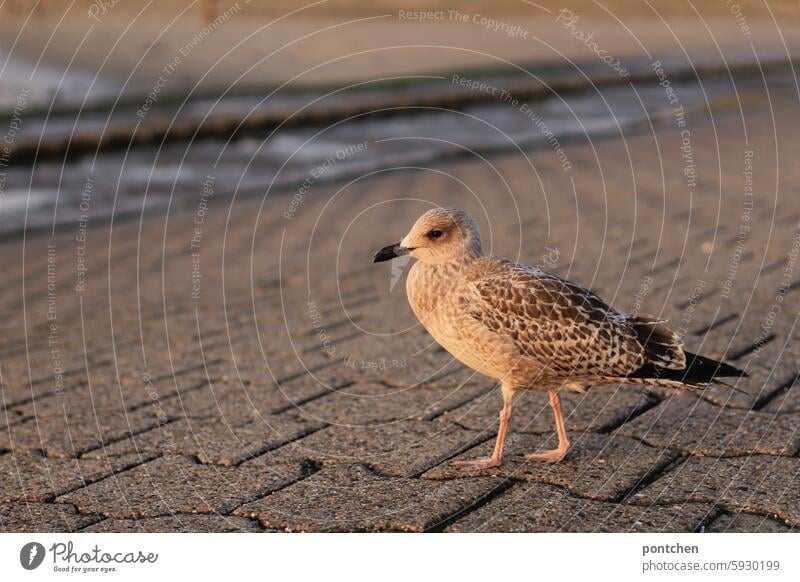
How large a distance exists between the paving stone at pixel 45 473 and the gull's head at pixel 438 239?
1.78 metres

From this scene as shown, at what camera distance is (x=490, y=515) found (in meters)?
4.08

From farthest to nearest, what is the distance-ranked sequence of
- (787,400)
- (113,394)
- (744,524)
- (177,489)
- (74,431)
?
1. (113,394)
2. (74,431)
3. (787,400)
4. (177,489)
5. (744,524)

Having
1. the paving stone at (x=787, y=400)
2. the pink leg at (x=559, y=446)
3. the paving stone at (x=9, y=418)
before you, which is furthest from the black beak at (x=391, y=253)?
the paving stone at (x=9, y=418)

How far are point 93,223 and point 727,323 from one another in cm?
863

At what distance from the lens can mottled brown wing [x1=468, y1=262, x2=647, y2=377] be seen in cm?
440

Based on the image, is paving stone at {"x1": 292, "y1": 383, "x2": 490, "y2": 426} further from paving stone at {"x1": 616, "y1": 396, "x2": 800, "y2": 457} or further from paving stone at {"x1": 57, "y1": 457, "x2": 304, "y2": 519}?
paving stone at {"x1": 616, "y1": 396, "x2": 800, "y2": 457}

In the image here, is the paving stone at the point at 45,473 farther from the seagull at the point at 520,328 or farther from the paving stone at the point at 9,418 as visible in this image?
the seagull at the point at 520,328

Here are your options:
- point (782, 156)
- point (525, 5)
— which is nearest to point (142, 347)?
point (782, 156)

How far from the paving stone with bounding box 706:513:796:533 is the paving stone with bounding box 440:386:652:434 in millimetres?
1118

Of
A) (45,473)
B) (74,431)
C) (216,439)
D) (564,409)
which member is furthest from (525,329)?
(74,431)

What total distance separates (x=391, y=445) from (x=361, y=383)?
1.14 meters

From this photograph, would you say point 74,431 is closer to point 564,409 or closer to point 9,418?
point 9,418

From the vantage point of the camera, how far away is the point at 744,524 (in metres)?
3.94

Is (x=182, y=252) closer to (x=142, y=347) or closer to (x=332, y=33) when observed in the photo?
(x=142, y=347)
